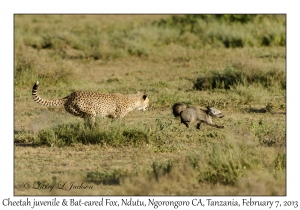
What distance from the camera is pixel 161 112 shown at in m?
12.3

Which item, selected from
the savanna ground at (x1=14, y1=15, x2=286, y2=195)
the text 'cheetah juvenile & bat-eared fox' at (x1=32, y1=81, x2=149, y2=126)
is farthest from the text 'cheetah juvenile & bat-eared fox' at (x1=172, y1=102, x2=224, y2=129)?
the text 'cheetah juvenile & bat-eared fox' at (x1=32, y1=81, x2=149, y2=126)

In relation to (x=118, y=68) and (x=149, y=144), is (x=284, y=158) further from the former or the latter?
(x=118, y=68)

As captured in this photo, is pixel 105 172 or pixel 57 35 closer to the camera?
pixel 105 172

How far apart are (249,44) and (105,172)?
1310 cm

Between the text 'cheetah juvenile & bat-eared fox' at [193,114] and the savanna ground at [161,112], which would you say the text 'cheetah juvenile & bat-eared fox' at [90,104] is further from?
the text 'cheetah juvenile & bat-eared fox' at [193,114]

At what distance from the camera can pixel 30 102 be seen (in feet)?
43.3

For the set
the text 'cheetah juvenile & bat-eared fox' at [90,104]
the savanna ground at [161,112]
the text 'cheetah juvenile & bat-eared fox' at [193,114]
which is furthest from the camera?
the text 'cheetah juvenile & bat-eared fox' at [193,114]

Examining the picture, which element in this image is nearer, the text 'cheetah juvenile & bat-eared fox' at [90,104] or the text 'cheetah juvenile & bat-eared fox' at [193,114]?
the text 'cheetah juvenile & bat-eared fox' at [90,104]

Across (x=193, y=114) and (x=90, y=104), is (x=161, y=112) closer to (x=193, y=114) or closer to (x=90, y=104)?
(x=193, y=114)

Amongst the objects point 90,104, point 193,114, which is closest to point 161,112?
point 193,114

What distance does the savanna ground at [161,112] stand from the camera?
26.0ft

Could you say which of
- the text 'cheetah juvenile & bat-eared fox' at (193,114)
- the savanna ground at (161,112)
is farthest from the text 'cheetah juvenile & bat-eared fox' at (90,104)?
the text 'cheetah juvenile & bat-eared fox' at (193,114)

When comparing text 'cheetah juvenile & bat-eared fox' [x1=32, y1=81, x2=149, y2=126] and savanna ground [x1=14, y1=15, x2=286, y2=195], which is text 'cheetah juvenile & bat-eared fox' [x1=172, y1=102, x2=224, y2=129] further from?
text 'cheetah juvenile & bat-eared fox' [x1=32, y1=81, x2=149, y2=126]
